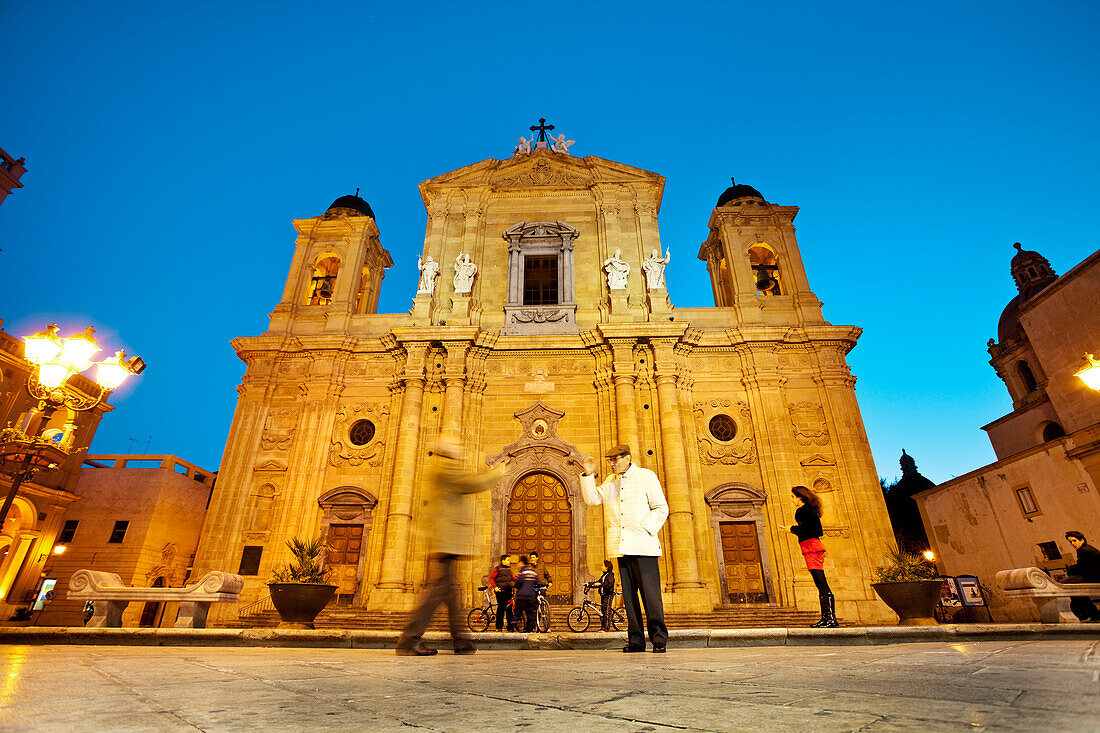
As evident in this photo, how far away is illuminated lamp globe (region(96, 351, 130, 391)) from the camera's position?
Result: 7.77 meters

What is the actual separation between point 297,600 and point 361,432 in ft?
25.4

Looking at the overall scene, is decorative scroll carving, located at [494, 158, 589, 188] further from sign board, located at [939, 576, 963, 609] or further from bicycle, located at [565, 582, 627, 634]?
sign board, located at [939, 576, 963, 609]

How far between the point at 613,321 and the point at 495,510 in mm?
6722

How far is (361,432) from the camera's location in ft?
53.8

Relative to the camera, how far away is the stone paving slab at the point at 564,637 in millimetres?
6320

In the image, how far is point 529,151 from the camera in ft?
69.6

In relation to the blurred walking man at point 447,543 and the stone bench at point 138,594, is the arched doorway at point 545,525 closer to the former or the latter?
the stone bench at point 138,594

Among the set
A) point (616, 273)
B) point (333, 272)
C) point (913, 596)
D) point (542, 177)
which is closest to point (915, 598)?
point (913, 596)

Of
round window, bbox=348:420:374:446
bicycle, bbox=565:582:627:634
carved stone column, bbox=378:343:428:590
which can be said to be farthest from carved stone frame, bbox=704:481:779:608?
round window, bbox=348:420:374:446

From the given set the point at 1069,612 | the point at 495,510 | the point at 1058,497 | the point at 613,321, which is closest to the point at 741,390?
the point at 613,321

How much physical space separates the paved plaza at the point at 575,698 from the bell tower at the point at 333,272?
16046mm

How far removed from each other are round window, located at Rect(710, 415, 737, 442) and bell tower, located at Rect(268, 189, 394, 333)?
1226 centimetres

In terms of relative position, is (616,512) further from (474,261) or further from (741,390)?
(474,261)

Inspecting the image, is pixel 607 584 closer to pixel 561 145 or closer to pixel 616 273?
pixel 616 273
